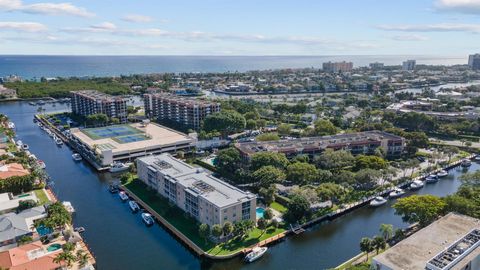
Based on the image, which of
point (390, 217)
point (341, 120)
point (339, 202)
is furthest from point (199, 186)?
point (341, 120)

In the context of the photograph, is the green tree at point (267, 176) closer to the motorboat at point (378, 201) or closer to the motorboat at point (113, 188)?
the motorboat at point (378, 201)

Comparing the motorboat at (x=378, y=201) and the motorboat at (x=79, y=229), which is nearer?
the motorboat at (x=79, y=229)

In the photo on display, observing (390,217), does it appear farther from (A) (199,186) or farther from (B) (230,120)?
(B) (230,120)

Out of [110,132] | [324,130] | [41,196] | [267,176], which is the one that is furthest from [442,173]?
[110,132]

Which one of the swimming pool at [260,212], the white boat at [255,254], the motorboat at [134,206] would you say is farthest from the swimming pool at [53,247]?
the swimming pool at [260,212]

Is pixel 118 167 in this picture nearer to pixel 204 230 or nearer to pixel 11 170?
pixel 11 170

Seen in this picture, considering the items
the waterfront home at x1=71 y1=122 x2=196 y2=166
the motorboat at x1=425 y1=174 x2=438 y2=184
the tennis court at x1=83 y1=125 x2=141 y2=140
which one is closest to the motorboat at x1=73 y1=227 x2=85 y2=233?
the waterfront home at x1=71 y1=122 x2=196 y2=166
